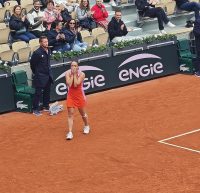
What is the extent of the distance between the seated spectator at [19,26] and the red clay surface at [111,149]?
119 inches

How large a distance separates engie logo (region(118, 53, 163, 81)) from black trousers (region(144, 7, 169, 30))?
2644mm

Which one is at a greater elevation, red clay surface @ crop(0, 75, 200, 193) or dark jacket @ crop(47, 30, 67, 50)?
dark jacket @ crop(47, 30, 67, 50)

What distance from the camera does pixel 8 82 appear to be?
57.2ft

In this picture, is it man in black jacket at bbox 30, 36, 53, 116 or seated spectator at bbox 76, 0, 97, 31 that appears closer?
man in black jacket at bbox 30, 36, 53, 116

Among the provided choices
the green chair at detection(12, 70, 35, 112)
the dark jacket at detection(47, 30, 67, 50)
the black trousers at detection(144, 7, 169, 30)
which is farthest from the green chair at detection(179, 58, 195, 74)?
the green chair at detection(12, 70, 35, 112)

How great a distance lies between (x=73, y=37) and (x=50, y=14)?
153cm

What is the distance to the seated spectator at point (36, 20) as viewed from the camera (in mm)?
20094

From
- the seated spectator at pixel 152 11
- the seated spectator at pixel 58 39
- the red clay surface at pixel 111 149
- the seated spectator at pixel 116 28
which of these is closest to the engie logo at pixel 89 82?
the red clay surface at pixel 111 149

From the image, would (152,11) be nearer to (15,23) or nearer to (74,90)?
(15,23)

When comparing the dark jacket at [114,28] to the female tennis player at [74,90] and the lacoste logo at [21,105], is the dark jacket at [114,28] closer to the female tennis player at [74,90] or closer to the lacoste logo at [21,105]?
the lacoste logo at [21,105]

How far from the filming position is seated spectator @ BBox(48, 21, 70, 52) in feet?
62.3

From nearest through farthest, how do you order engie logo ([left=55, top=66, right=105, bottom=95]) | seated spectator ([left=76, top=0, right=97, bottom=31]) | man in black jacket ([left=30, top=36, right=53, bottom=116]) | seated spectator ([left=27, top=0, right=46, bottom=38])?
man in black jacket ([left=30, top=36, right=53, bottom=116]) → engie logo ([left=55, top=66, right=105, bottom=95]) → seated spectator ([left=27, top=0, right=46, bottom=38]) → seated spectator ([left=76, top=0, right=97, bottom=31])

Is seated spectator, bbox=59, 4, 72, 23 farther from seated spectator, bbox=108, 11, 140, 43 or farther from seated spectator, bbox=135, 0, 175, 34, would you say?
seated spectator, bbox=135, 0, 175, 34

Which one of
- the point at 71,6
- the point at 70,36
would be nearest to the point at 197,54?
the point at 70,36
